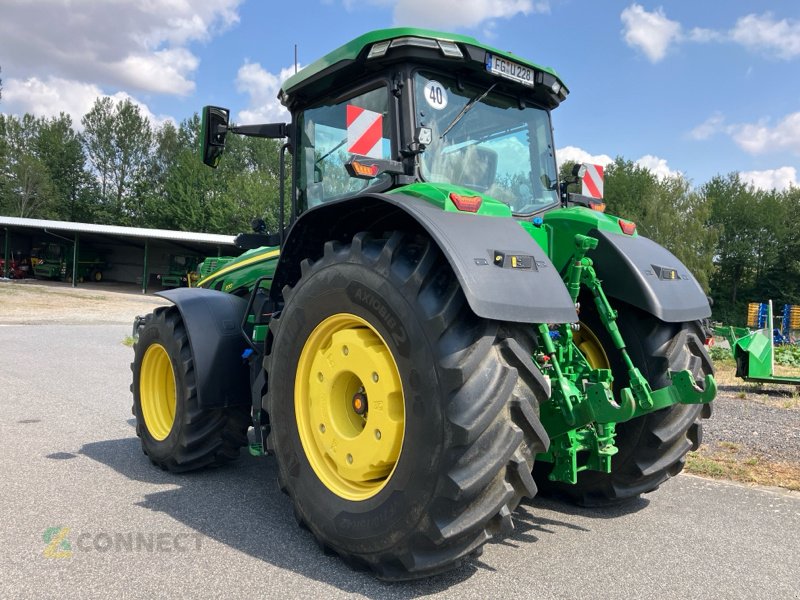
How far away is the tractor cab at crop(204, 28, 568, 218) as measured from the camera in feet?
11.3

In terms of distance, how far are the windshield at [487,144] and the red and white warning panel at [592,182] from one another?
33 cm

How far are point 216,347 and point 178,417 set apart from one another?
559mm

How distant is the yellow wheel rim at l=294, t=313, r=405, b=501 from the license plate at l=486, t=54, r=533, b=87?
1712 mm

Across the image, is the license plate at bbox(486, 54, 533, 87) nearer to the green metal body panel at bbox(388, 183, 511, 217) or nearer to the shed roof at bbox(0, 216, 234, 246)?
the green metal body panel at bbox(388, 183, 511, 217)

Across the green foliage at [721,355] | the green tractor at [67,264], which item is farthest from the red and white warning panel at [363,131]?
the green tractor at [67,264]

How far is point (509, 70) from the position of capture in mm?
3777

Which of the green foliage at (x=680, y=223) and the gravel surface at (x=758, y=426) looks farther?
the green foliage at (x=680, y=223)

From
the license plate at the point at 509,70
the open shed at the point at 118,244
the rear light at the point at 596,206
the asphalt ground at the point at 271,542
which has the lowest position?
the asphalt ground at the point at 271,542

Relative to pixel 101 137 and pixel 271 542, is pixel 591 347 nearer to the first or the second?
pixel 271 542

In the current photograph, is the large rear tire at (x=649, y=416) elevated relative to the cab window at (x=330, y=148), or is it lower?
lower

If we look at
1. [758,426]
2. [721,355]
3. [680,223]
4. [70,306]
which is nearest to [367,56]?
[758,426]

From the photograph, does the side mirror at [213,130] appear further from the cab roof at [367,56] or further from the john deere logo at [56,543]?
the john deere logo at [56,543]

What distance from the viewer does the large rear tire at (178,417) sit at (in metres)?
4.28

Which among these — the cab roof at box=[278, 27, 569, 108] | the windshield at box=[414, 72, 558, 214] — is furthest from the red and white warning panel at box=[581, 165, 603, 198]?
the cab roof at box=[278, 27, 569, 108]
